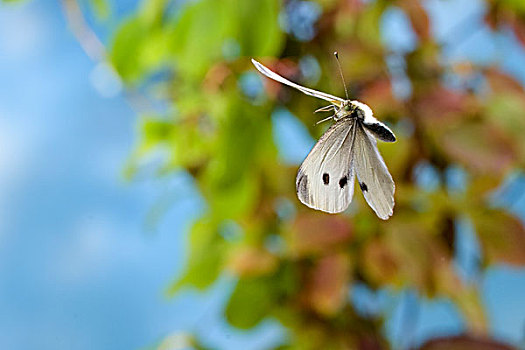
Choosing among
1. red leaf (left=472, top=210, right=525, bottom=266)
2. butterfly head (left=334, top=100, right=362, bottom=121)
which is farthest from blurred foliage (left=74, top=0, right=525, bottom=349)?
butterfly head (left=334, top=100, right=362, bottom=121)

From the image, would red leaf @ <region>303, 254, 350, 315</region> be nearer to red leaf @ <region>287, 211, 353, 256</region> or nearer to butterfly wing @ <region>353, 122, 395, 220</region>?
red leaf @ <region>287, 211, 353, 256</region>

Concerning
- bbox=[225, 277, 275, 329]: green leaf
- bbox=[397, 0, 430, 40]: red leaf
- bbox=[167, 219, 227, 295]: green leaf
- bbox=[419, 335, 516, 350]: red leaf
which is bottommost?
bbox=[419, 335, 516, 350]: red leaf

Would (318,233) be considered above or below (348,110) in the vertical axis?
above

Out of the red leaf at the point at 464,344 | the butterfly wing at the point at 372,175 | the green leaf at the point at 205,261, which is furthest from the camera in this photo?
the green leaf at the point at 205,261

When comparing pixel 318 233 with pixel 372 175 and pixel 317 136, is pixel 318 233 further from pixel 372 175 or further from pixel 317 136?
pixel 372 175

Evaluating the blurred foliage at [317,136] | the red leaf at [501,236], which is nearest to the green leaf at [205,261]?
the blurred foliage at [317,136]

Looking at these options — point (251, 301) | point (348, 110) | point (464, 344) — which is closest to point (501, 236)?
point (464, 344)

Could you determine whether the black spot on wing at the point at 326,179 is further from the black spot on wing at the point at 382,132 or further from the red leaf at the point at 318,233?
the red leaf at the point at 318,233

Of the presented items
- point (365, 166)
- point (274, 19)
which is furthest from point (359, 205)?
point (365, 166)
